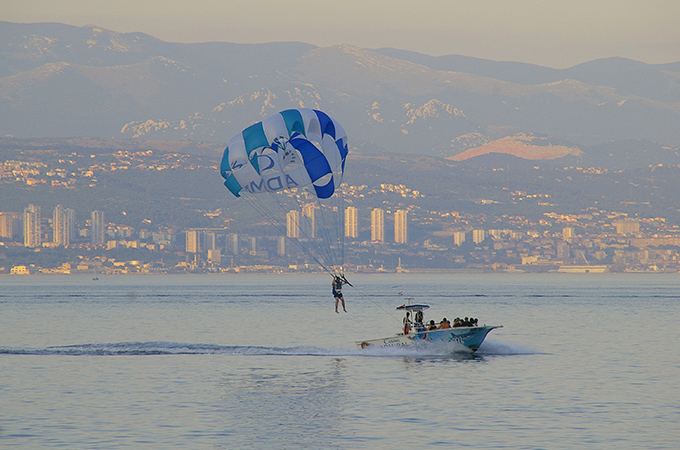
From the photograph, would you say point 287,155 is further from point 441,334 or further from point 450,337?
point 450,337

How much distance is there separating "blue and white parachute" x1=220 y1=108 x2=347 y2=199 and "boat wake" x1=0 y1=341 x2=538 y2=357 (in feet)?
29.6

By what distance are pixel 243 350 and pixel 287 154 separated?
40.7 feet

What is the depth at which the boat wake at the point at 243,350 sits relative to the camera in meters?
50.0

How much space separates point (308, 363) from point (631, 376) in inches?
552

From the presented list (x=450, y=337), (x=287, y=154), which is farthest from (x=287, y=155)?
(x=450, y=337)

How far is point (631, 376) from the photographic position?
43.5 metres

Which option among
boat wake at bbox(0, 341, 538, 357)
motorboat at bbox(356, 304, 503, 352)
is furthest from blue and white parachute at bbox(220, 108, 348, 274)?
boat wake at bbox(0, 341, 538, 357)

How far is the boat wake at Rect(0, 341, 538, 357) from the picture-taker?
50.0 m

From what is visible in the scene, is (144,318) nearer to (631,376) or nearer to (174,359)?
(174,359)

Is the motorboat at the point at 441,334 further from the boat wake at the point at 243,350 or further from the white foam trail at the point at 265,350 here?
the boat wake at the point at 243,350

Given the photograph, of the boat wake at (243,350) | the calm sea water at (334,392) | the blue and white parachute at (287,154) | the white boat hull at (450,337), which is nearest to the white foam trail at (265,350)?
the boat wake at (243,350)

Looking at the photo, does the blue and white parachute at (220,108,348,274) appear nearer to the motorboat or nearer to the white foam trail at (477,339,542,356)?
the motorboat

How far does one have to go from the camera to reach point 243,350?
5375 centimetres

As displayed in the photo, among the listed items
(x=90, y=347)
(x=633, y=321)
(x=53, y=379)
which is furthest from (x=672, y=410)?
(x=633, y=321)
